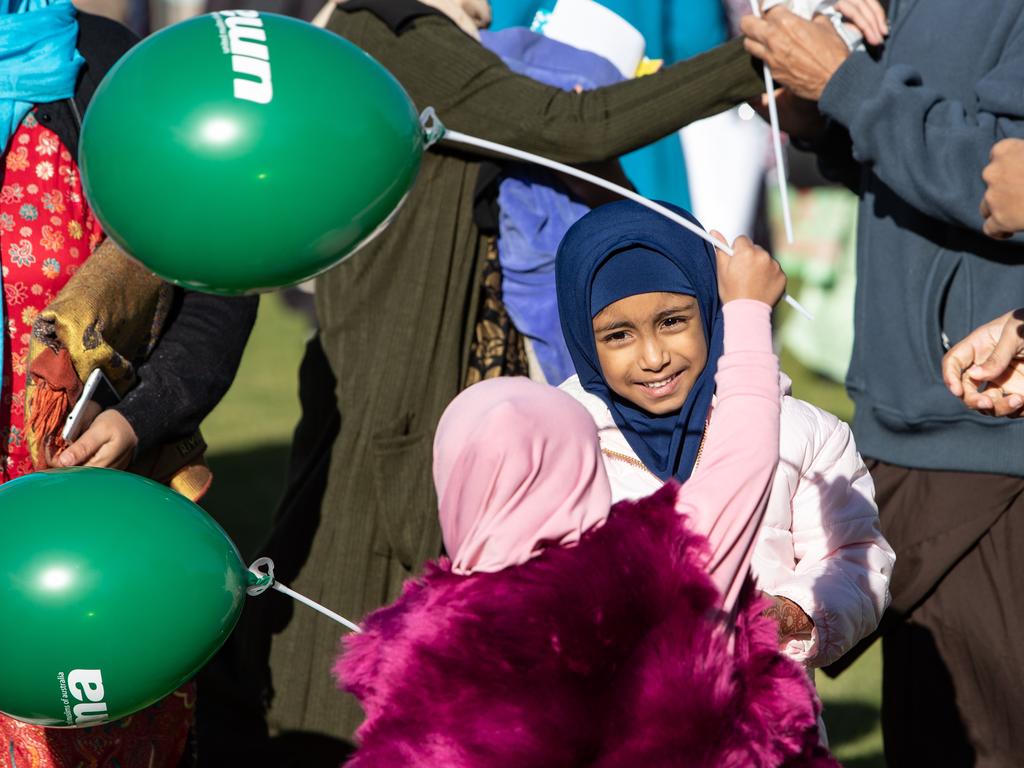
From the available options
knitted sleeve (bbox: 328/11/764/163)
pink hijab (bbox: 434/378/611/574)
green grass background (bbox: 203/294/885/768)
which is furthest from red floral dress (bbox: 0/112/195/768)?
green grass background (bbox: 203/294/885/768)

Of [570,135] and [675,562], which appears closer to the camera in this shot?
[675,562]

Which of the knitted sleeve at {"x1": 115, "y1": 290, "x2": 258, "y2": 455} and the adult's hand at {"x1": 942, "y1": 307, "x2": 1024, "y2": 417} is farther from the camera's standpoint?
the knitted sleeve at {"x1": 115, "y1": 290, "x2": 258, "y2": 455}

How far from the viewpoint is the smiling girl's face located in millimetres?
2738

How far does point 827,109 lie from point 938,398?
2.13 feet

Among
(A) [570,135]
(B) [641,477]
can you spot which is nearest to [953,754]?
(B) [641,477]

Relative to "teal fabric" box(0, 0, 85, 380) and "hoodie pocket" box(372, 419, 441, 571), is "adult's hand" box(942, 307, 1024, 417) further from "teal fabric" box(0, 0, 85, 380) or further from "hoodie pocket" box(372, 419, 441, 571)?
"teal fabric" box(0, 0, 85, 380)

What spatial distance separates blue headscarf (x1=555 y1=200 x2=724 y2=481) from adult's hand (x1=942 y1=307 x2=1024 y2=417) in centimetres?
42

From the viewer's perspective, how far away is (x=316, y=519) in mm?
3891

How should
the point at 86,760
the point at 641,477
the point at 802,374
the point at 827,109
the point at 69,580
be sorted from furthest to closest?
1. the point at 802,374
2. the point at 827,109
3. the point at 86,760
4. the point at 641,477
5. the point at 69,580

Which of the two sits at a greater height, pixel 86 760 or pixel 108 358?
pixel 108 358

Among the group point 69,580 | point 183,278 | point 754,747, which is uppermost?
point 183,278

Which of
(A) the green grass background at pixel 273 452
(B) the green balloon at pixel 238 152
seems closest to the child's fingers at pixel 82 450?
(B) the green balloon at pixel 238 152

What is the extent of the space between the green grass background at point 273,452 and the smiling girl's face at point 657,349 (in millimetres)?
1887

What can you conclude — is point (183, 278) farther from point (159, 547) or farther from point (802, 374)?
point (802, 374)
